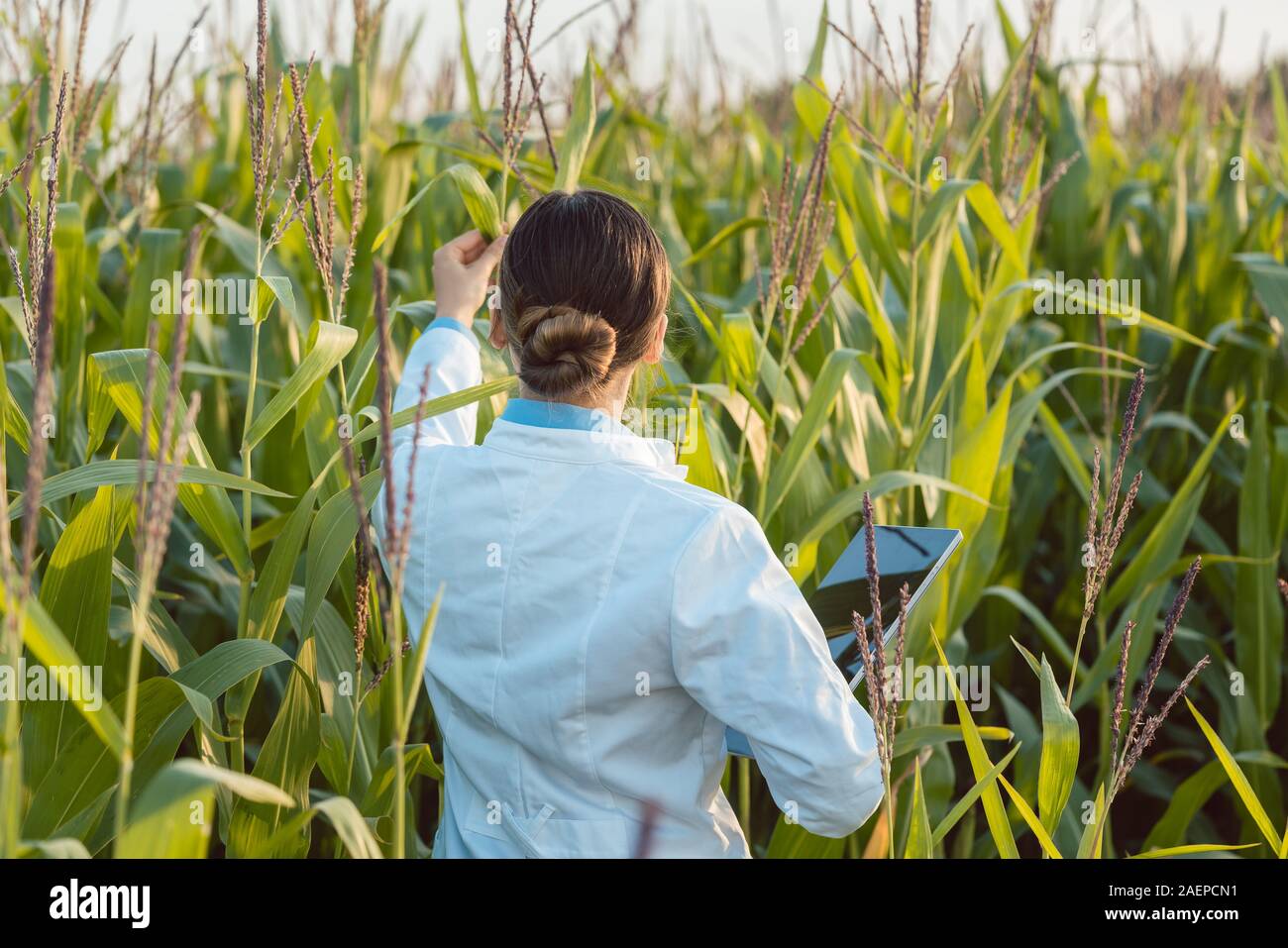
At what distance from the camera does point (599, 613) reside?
1.29 meters

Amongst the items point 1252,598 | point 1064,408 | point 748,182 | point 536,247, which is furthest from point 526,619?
point 748,182

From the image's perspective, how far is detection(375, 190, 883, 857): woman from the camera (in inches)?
49.2

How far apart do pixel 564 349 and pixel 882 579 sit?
53 cm

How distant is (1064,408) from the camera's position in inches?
127

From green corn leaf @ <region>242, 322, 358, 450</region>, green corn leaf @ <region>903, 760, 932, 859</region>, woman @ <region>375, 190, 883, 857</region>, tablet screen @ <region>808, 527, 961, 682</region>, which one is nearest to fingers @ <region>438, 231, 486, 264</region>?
green corn leaf @ <region>242, 322, 358, 450</region>

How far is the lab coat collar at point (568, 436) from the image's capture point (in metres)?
1.34

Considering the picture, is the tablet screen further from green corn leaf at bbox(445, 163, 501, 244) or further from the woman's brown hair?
green corn leaf at bbox(445, 163, 501, 244)

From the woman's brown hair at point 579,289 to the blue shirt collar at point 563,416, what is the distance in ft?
0.05

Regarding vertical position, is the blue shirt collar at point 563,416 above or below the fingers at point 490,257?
below

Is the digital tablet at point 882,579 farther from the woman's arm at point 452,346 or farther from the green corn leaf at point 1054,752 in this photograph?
the woman's arm at point 452,346

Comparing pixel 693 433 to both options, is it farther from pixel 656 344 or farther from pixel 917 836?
pixel 917 836

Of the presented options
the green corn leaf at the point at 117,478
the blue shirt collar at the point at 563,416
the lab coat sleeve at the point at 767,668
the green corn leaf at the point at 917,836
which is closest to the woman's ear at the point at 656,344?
the blue shirt collar at the point at 563,416

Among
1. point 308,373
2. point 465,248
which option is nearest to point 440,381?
point 308,373
